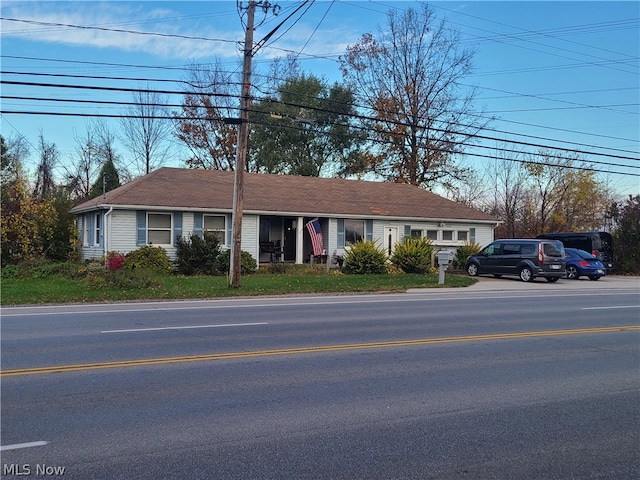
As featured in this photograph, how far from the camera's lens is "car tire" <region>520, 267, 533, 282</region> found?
2455 centimetres

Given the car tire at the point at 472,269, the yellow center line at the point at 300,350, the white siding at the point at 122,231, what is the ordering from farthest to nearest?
the car tire at the point at 472,269, the white siding at the point at 122,231, the yellow center line at the point at 300,350

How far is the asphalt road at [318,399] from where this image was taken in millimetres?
4438

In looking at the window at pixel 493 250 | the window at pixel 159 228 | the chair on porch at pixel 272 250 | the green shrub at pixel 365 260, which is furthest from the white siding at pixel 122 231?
the window at pixel 493 250

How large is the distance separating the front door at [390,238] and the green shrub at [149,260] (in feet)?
38.7

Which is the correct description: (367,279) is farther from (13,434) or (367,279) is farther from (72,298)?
(13,434)

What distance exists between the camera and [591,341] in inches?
383

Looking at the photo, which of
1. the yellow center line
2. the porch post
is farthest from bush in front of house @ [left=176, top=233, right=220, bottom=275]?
the yellow center line

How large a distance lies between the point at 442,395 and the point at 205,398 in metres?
2.64

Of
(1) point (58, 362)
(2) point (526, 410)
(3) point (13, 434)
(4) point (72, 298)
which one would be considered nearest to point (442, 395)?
(2) point (526, 410)

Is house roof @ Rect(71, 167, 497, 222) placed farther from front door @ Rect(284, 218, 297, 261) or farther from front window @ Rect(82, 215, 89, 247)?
Answer: front door @ Rect(284, 218, 297, 261)

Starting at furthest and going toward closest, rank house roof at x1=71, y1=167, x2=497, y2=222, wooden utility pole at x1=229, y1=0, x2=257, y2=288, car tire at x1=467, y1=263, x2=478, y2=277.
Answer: car tire at x1=467, y1=263, x2=478, y2=277, house roof at x1=71, y1=167, x2=497, y2=222, wooden utility pole at x1=229, y1=0, x2=257, y2=288

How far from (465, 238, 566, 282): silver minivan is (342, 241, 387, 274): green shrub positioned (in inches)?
197

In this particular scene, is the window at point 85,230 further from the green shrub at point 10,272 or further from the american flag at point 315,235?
the american flag at point 315,235

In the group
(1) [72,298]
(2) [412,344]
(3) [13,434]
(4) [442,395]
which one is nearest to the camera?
(3) [13,434]
